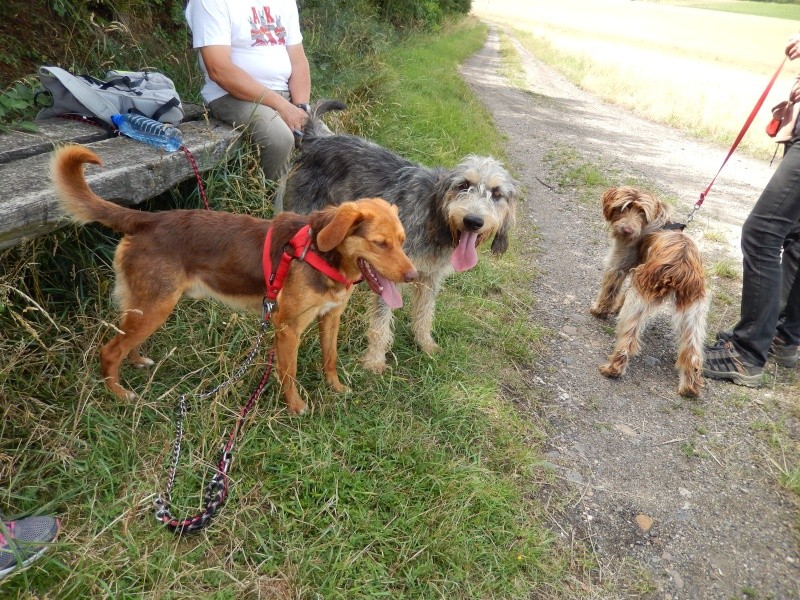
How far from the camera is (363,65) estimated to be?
840cm

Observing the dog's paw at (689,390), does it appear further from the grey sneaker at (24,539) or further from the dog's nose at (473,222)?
the grey sneaker at (24,539)

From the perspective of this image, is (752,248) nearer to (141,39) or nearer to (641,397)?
(641,397)

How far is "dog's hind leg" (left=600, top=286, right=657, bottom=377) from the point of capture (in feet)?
12.6

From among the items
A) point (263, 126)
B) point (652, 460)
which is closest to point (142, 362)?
point (263, 126)

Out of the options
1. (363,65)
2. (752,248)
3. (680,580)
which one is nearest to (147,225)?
(680,580)

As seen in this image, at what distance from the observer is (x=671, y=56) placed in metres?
32.3

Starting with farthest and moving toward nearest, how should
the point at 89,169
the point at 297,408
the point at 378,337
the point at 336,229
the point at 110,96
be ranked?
1. the point at 378,337
2. the point at 110,96
3. the point at 297,408
4. the point at 89,169
5. the point at 336,229

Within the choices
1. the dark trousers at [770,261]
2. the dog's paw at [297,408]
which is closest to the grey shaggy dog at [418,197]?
the dog's paw at [297,408]

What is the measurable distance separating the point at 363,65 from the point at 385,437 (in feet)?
24.2

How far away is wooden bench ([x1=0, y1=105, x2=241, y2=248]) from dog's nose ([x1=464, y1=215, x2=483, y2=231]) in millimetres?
1914

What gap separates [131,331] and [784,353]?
16.1 ft

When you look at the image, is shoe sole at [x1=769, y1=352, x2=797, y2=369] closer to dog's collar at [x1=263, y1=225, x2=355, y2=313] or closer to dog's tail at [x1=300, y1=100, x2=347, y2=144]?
dog's collar at [x1=263, y1=225, x2=355, y2=313]

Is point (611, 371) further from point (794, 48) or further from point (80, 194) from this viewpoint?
point (80, 194)

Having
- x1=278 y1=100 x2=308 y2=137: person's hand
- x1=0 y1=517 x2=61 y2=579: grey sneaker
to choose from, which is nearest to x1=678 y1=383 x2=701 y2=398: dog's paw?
x1=278 y1=100 x2=308 y2=137: person's hand
